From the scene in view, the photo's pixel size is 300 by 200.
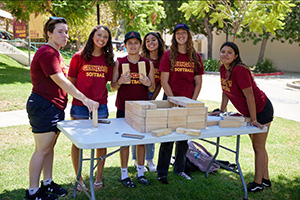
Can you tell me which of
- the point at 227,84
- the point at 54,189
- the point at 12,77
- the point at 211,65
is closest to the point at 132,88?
the point at 227,84

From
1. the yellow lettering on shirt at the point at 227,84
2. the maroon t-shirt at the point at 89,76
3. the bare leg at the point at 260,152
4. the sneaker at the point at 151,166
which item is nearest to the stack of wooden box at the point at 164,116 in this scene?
the maroon t-shirt at the point at 89,76

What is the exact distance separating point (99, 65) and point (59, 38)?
54cm

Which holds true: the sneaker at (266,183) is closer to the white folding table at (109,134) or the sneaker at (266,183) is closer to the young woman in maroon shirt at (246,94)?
the young woman in maroon shirt at (246,94)

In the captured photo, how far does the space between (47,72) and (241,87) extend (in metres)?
2.06

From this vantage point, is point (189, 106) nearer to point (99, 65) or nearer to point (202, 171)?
point (99, 65)

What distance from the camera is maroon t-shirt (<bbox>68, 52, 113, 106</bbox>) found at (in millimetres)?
3133

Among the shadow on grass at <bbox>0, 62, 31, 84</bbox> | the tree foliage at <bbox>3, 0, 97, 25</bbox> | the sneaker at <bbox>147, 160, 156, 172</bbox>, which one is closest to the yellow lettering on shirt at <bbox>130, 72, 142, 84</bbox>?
the sneaker at <bbox>147, 160, 156, 172</bbox>

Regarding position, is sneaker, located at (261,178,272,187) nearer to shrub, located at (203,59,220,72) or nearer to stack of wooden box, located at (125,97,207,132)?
stack of wooden box, located at (125,97,207,132)

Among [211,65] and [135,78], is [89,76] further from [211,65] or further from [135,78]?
[211,65]

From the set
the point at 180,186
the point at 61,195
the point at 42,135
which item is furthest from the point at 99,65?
the point at 180,186

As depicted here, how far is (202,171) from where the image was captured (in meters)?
4.09

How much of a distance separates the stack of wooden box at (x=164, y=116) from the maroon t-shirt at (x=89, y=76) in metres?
0.45

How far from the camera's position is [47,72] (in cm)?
267

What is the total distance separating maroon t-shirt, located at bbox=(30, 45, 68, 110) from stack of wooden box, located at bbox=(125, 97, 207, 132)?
28.8 inches
